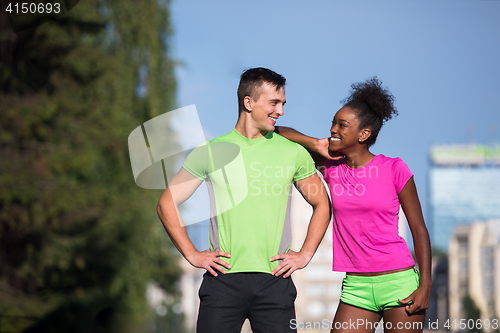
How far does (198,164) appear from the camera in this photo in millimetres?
2873

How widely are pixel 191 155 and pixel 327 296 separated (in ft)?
311

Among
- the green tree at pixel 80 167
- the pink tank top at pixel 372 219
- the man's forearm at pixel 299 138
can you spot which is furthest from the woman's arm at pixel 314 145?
the green tree at pixel 80 167

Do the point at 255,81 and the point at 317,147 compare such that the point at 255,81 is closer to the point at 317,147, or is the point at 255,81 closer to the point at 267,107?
the point at 267,107

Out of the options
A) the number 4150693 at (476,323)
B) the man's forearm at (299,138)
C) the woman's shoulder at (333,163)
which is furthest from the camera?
the number 4150693 at (476,323)

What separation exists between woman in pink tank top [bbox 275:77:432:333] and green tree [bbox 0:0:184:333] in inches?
337

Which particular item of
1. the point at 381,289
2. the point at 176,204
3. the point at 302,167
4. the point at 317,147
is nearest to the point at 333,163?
the point at 317,147

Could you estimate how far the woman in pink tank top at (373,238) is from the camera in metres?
2.75

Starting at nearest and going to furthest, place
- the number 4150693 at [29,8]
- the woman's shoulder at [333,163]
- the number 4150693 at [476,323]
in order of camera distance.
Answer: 1. the woman's shoulder at [333,163]
2. the number 4150693 at [476,323]
3. the number 4150693 at [29,8]

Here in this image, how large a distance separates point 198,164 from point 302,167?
0.53m

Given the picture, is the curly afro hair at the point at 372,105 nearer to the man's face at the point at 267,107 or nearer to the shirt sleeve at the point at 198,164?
the man's face at the point at 267,107

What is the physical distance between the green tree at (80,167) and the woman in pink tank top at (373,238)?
337 inches

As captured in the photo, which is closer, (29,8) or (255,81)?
(255,81)

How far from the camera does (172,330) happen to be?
1738 centimetres

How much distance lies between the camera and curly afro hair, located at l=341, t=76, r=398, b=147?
9.77 ft
